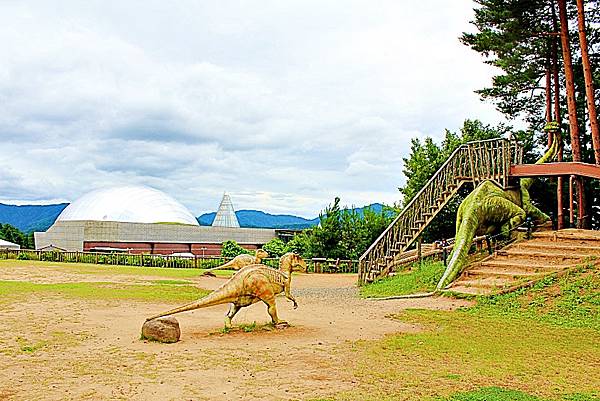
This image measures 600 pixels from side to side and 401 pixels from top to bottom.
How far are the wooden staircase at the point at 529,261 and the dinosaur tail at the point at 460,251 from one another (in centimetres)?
21

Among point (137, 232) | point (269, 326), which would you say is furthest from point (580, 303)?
point (137, 232)

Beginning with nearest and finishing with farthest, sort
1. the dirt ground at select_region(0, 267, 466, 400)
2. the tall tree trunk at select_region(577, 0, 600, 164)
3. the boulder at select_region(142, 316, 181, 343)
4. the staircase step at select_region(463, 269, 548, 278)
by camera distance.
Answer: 1. the dirt ground at select_region(0, 267, 466, 400)
2. the boulder at select_region(142, 316, 181, 343)
3. the staircase step at select_region(463, 269, 548, 278)
4. the tall tree trunk at select_region(577, 0, 600, 164)

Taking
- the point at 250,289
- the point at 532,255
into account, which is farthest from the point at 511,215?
the point at 250,289

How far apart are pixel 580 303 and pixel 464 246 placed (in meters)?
4.33

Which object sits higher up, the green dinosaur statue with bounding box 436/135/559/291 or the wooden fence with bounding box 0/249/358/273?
the green dinosaur statue with bounding box 436/135/559/291

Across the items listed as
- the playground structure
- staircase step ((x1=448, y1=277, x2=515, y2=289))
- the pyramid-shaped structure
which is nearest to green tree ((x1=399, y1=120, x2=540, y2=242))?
the playground structure

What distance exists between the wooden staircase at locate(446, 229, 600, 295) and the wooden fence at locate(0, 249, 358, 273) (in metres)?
14.8

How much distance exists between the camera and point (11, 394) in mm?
6367

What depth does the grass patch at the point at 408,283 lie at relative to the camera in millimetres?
17172

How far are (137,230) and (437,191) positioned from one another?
3230cm

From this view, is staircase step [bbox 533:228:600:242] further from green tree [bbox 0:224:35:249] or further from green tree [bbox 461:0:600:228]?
green tree [bbox 0:224:35:249]

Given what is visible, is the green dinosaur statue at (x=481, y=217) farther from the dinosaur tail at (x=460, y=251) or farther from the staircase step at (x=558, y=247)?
the staircase step at (x=558, y=247)

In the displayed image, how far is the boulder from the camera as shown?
921 cm

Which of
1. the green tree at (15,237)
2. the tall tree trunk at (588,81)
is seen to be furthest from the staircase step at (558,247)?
the green tree at (15,237)
